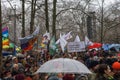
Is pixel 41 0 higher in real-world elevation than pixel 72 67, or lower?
higher

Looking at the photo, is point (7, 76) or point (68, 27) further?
point (68, 27)

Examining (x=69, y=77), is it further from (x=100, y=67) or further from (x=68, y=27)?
(x=68, y=27)

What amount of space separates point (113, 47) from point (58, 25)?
33220 millimetres

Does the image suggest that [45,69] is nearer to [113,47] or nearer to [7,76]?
[7,76]

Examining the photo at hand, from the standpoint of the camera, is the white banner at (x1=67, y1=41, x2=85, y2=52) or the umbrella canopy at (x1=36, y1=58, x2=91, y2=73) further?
the white banner at (x1=67, y1=41, x2=85, y2=52)

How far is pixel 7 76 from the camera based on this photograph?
446 inches

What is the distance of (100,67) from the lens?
9055 millimetres

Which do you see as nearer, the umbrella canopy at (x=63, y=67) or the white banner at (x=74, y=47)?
the umbrella canopy at (x=63, y=67)

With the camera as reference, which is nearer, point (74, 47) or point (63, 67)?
point (63, 67)

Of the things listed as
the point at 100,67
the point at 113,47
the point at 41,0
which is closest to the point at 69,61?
the point at 100,67

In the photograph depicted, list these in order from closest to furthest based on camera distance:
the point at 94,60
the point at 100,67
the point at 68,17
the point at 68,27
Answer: the point at 100,67 < the point at 94,60 < the point at 68,17 < the point at 68,27

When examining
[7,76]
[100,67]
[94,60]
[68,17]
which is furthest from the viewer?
[68,17]

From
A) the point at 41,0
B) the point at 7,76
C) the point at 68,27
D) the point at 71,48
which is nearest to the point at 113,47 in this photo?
the point at 41,0

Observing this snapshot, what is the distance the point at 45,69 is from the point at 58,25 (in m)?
59.4
